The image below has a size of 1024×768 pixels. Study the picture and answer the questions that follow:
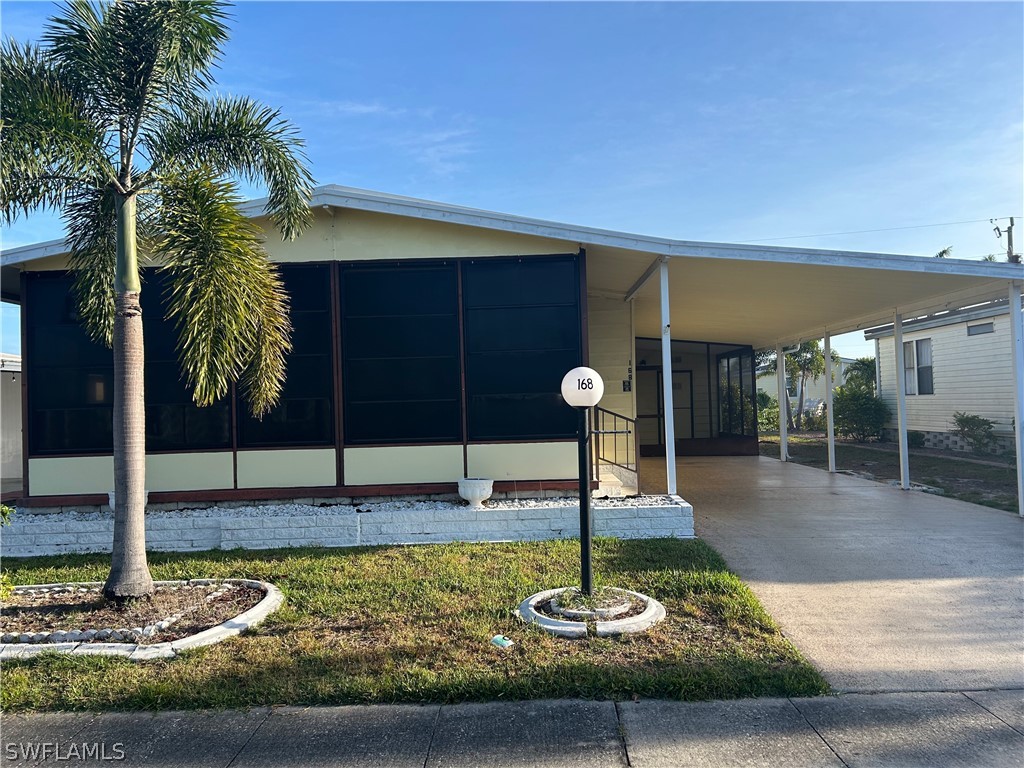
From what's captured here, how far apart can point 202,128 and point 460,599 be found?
449cm

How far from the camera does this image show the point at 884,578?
5.26 meters

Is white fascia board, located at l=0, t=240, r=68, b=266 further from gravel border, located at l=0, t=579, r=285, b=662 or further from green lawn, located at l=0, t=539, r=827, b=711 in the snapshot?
gravel border, located at l=0, t=579, r=285, b=662

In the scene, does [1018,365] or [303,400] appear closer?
[1018,365]

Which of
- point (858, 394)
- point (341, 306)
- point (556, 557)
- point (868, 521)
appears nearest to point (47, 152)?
point (341, 306)

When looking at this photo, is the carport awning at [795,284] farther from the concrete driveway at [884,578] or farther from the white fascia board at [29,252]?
the white fascia board at [29,252]

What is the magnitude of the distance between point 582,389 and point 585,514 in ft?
3.03

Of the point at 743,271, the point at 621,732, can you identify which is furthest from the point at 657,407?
the point at 621,732

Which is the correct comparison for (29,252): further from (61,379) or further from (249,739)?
(249,739)

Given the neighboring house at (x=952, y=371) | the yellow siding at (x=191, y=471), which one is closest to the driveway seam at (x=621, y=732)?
the yellow siding at (x=191, y=471)

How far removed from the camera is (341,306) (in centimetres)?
735

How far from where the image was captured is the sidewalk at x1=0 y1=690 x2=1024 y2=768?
284 cm

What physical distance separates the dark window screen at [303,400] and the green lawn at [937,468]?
8563 millimetres

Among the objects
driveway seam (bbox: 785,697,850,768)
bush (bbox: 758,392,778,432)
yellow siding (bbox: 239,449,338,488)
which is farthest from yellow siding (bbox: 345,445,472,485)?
bush (bbox: 758,392,778,432)

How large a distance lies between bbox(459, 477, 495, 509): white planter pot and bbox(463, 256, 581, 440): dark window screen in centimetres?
60
